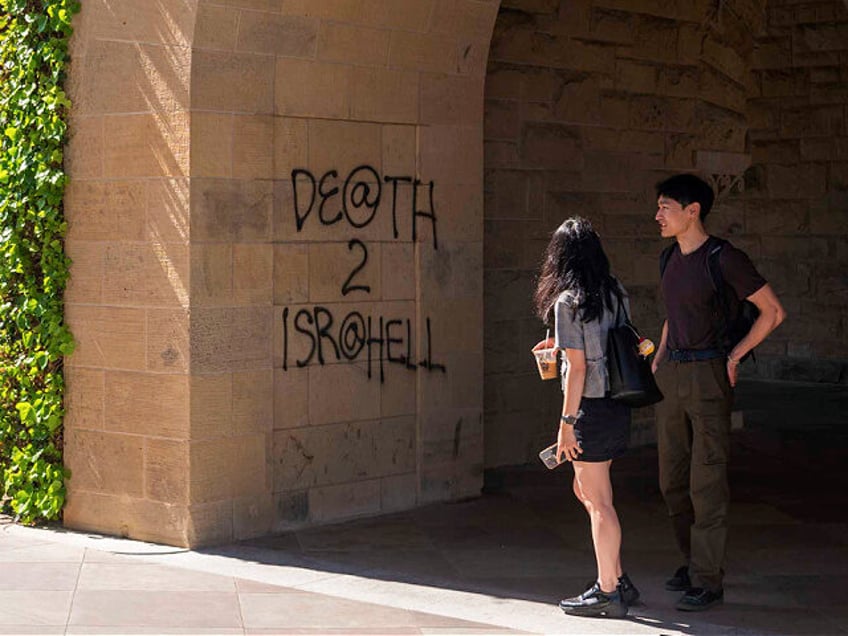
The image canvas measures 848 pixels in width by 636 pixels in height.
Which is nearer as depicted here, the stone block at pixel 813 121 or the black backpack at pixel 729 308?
the black backpack at pixel 729 308

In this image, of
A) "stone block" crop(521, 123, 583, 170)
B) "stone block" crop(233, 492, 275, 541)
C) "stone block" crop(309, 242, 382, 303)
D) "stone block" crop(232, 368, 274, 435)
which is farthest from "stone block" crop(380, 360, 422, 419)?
"stone block" crop(521, 123, 583, 170)

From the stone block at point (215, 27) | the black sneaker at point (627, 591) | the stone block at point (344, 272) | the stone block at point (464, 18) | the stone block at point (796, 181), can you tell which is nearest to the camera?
the black sneaker at point (627, 591)

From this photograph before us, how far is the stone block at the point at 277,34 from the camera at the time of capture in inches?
332

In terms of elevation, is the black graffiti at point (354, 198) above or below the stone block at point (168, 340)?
above

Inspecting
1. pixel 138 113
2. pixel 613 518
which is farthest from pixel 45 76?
pixel 613 518

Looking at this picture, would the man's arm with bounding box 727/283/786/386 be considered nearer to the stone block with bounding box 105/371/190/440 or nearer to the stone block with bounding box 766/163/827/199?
the stone block with bounding box 105/371/190/440

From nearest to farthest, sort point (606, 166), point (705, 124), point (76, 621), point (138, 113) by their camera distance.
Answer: point (76, 621)
point (138, 113)
point (606, 166)
point (705, 124)

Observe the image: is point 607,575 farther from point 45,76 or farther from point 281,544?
point 45,76

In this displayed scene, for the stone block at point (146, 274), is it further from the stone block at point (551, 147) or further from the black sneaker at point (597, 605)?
the stone block at point (551, 147)

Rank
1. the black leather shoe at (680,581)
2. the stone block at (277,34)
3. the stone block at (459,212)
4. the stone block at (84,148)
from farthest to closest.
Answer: the stone block at (459,212) → the stone block at (84,148) → the stone block at (277,34) → the black leather shoe at (680,581)

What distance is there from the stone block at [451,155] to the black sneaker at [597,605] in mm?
3431

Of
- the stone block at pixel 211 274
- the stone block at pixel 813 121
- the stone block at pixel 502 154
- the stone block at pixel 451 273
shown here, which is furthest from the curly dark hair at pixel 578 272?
the stone block at pixel 813 121

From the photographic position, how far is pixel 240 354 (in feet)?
27.8

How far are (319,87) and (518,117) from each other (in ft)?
8.73
